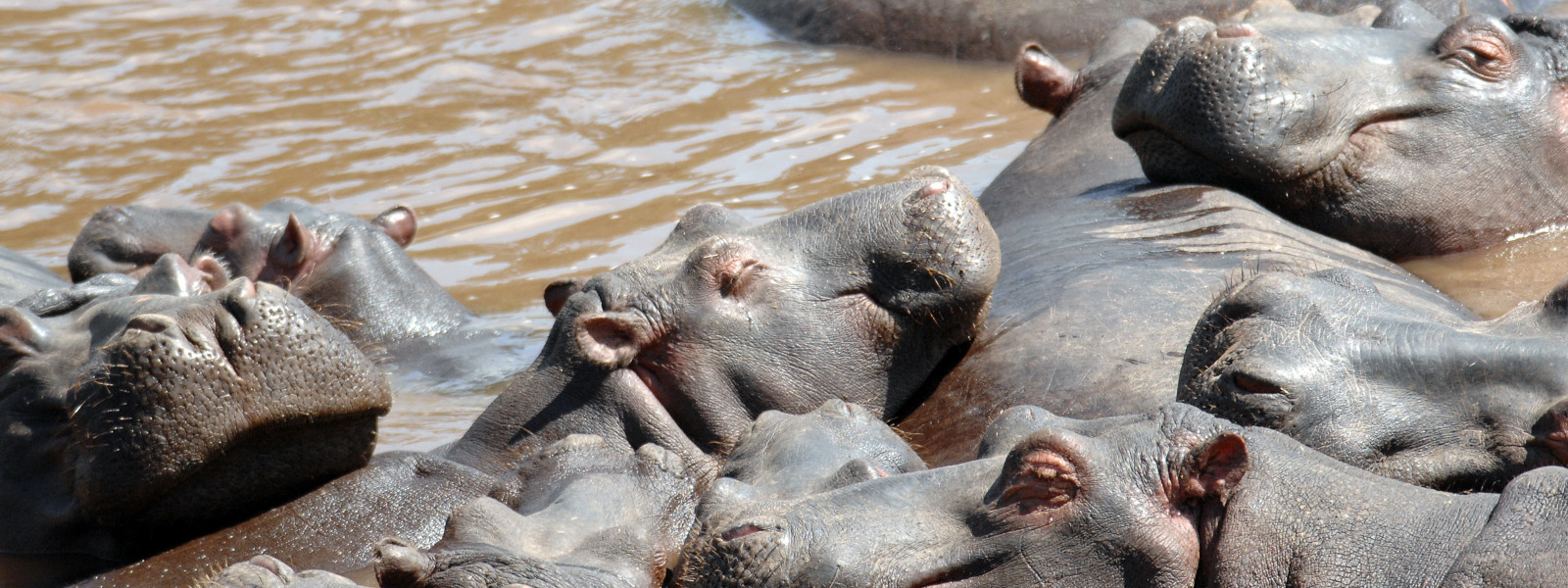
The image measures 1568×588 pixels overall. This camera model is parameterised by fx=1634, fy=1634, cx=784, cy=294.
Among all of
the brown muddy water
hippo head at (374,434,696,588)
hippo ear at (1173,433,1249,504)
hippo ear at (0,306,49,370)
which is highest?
hippo ear at (1173,433,1249,504)

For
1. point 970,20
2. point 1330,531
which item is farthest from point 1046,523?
point 970,20

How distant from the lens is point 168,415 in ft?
11.3

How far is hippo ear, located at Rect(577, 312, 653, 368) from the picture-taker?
389cm

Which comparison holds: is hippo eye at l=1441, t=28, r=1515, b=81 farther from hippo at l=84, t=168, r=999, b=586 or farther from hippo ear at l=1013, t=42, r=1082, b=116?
hippo at l=84, t=168, r=999, b=586

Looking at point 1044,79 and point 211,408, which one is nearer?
point 211,408

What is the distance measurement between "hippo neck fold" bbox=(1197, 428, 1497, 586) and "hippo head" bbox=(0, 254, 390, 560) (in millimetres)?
2098

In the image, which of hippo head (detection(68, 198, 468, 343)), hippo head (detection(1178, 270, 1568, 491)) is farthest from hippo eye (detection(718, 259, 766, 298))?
hippo head (detection(68, 198, 468, 343))

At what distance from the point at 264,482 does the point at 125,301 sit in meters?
0.54

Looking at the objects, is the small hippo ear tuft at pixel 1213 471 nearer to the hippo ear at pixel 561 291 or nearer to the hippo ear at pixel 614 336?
the hippo ear at pixel 614 336

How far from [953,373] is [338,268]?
250 centimetres

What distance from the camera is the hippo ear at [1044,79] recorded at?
5812mm

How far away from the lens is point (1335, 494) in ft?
7.80

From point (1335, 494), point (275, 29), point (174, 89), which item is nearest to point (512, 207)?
point (174, 89)

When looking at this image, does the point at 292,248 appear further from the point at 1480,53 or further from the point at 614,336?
the point at 1480,53
